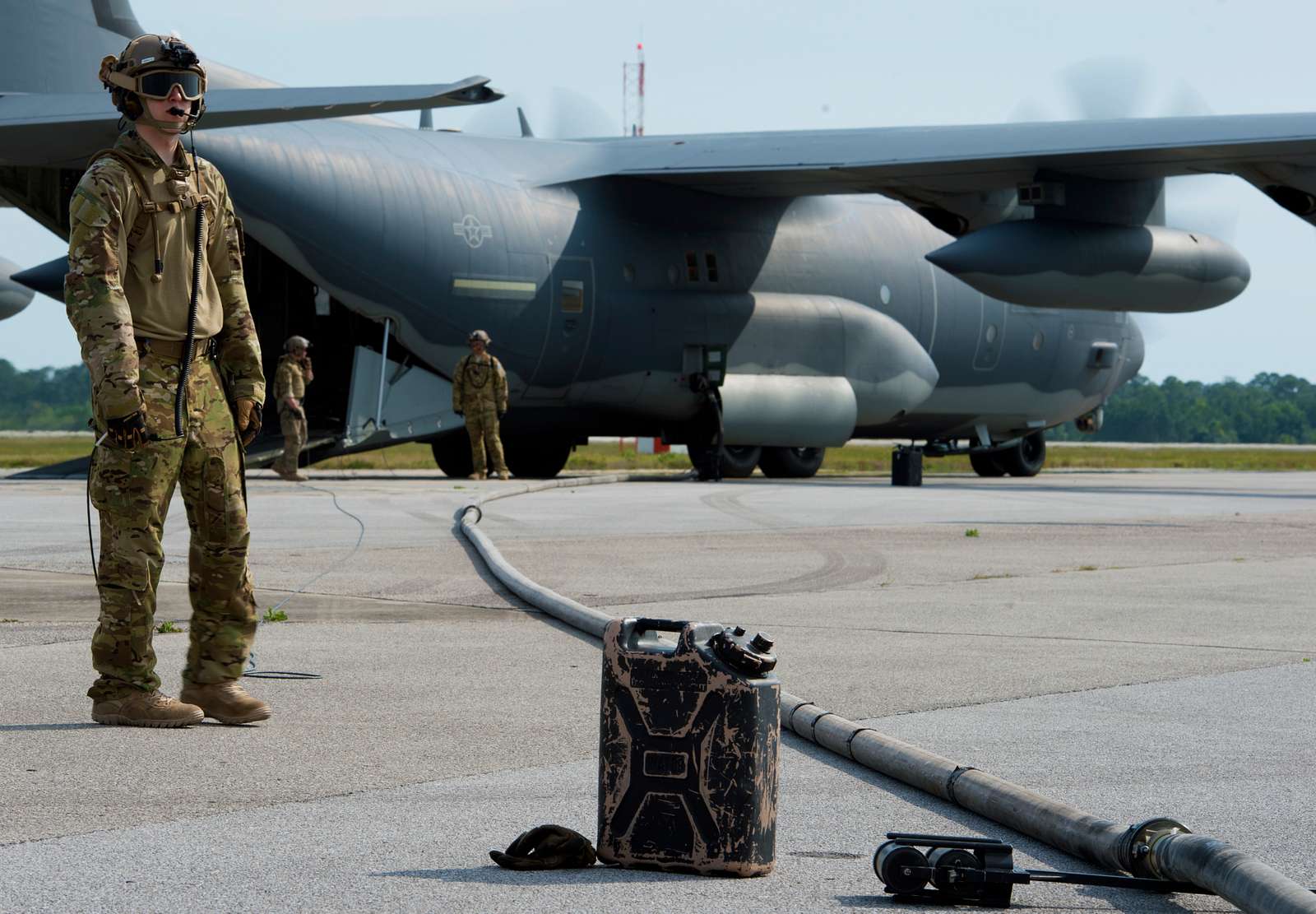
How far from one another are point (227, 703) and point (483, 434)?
1691 centimetres

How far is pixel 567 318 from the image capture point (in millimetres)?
22734

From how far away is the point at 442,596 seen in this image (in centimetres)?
957

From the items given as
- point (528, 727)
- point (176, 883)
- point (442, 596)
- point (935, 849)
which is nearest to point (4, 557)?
point (442, 596)

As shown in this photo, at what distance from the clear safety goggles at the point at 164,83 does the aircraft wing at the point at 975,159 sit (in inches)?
631

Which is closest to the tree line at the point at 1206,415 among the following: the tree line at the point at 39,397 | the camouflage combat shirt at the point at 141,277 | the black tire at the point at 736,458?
the tree line at the point at 39,397

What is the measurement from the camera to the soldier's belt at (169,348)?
585 centimetres

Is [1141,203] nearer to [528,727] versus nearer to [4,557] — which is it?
[4,557]

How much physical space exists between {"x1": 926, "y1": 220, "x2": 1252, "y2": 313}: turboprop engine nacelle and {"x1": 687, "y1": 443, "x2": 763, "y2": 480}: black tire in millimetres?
5180

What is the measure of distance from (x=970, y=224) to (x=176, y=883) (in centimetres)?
2082

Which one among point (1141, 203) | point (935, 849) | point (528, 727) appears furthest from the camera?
point (1141, 203)

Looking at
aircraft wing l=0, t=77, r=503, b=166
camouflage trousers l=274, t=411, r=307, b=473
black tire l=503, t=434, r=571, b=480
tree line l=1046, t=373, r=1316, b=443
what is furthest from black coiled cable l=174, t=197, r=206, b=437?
tree line l=1046, t=373, r=1316, b=443

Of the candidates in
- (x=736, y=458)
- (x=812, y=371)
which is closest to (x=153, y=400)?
(x=812, y=371)

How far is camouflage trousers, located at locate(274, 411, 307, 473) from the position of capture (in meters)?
21.7

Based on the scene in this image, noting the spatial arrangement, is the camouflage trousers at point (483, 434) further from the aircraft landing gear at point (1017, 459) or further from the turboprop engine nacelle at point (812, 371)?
the aircraft landing gear at point (1017, 459)
